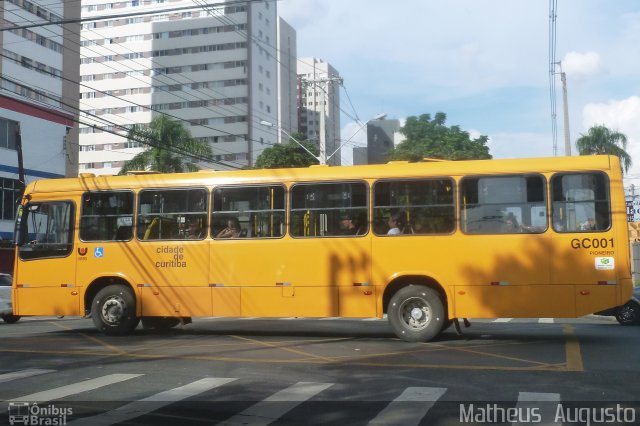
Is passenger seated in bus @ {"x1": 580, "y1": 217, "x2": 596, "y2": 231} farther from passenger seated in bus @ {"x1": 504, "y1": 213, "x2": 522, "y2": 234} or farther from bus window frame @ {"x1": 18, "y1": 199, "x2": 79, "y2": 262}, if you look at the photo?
bus window frame @ {"x1": 18, "y1": 199, "x2": 79, "y2": 262}

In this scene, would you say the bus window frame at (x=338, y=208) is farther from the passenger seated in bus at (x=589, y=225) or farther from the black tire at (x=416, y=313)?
the passenger seated in bus at (x=589, y=225)

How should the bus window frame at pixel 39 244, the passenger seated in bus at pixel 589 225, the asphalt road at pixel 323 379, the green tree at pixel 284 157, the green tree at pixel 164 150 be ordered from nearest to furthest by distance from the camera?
1. the asphalt road at pixel 323 379
2. the passenger seated in bus at pixel 589 225
3. the bus window frame at pixel 39 244
4. the green tree at pixel 284 157
5. the green tree at pixel 164 150

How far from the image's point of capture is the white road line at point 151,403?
20.1 ft

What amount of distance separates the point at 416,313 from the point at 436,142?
128ft

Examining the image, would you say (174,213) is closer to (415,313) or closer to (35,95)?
(415,313)

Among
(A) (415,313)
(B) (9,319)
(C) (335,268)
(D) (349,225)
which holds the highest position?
(D) (349,225)

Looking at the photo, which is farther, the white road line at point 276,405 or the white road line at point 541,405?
the white road line at point 276,405

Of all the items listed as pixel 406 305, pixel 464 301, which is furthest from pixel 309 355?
pixel 464 301

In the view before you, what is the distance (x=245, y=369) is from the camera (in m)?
8.91

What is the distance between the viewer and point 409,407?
654cm

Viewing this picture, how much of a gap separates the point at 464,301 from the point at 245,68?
8059 centimetres

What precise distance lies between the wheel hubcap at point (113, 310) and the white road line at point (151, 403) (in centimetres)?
526

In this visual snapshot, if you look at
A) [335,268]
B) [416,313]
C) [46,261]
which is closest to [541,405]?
[416,313]

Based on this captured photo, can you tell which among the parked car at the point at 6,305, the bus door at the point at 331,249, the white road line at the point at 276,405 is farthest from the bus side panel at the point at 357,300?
the parked car at the point at 6,305
